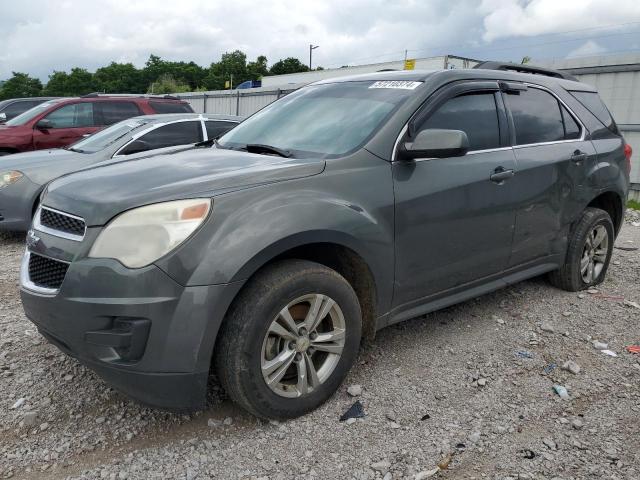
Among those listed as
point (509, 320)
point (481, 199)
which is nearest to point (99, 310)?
point (481, 199)

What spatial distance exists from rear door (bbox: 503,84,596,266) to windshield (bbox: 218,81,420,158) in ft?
3.37

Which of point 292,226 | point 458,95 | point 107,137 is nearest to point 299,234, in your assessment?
point 292,226

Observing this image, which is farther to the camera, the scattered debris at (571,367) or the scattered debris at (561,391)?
the scattered debris at (571,367)

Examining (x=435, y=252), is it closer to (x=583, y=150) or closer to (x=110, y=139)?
(x=583, y=150)

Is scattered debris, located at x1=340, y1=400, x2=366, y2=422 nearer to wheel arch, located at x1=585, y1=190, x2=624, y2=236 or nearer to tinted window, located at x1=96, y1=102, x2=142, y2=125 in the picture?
wheel arch, located at x1=585, y1=190, x2=624, y2=236

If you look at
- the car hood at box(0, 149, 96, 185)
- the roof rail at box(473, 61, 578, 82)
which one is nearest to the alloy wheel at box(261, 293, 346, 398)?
the roof rail at box(473, 61, 578, 82)

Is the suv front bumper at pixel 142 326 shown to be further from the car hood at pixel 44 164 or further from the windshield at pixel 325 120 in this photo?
the car hood at pixel 44 164

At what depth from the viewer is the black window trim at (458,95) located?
321 cm

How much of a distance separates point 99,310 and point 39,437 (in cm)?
84

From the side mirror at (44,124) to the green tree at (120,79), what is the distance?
287 feet

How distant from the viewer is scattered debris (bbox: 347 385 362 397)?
3.06 meters

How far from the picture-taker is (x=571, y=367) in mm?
3426

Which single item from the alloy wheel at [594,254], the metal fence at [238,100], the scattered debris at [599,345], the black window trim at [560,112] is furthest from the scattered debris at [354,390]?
the metal fence at [238,100]

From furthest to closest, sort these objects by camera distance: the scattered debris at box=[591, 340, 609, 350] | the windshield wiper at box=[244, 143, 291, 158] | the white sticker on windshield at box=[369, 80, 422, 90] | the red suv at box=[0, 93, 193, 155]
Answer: the red suv at box=[0, 93, 193, 155], the scattered debris at box=[591, 340, 609, 350], the white sticker on windshield at box=[369, 80, 422, 90], the windshield wiper at box=[244, 143, 291, 158]
